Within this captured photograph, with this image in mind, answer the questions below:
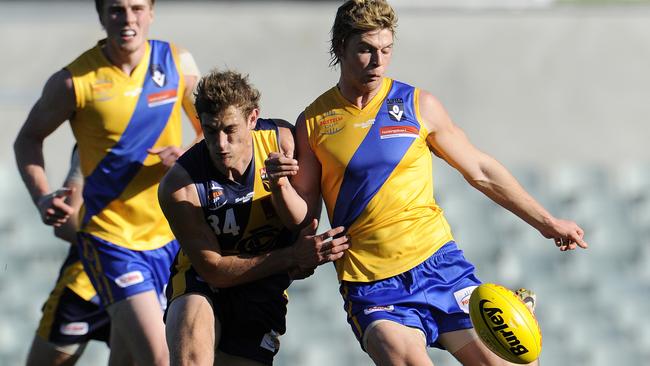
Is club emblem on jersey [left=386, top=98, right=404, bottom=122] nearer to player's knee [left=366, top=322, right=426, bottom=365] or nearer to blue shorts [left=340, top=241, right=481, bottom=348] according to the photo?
blue shorts [left=340, top=241, right=481, bottom=348]

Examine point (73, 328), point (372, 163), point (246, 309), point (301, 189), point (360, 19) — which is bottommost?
point (73, 328)

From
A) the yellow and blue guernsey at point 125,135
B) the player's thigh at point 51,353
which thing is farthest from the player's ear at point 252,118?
the player's thigh at point 51,353

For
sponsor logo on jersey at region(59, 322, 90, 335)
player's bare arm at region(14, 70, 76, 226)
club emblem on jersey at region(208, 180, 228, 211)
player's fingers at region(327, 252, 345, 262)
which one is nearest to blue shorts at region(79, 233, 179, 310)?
player's bare arm at region(14, 70, 76, 226)

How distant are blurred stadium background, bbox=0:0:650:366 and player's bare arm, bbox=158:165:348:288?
3169mm

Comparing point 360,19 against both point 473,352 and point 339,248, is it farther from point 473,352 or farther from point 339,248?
point 473,352

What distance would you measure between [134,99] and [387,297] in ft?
5.49

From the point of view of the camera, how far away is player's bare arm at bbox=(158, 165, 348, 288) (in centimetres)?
492

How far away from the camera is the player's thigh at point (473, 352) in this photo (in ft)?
16.2

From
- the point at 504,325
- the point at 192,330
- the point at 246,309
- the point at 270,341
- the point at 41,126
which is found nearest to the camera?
the point at 504,325

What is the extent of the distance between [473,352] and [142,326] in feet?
5.15

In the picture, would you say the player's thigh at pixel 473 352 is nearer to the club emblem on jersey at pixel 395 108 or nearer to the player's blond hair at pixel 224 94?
the club emblem on jersey at pixel 395 108

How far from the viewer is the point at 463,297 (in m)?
5.01

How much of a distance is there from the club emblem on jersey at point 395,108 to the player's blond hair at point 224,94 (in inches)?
21.6

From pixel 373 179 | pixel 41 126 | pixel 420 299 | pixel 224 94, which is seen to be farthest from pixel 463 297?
pixel 41 126
